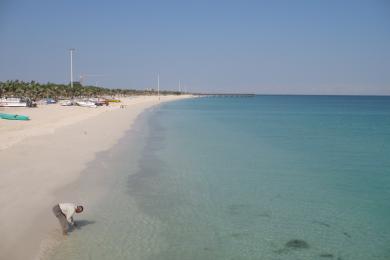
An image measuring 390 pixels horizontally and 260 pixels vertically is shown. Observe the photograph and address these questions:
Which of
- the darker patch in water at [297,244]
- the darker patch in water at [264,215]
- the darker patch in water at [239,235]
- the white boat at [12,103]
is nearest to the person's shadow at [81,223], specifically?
the darker patch in water at [239,235]

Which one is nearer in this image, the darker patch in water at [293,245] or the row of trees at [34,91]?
the darker patch in water at [293,245]

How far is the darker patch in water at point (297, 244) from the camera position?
8.09 m

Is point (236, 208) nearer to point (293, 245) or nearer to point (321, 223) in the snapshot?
point (321, 223)

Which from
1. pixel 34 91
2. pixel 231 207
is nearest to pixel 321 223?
pixel 231 207

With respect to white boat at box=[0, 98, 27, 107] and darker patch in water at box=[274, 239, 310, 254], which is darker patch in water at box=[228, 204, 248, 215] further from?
white boat at box=[0, 98, 27, 107]

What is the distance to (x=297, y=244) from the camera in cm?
823

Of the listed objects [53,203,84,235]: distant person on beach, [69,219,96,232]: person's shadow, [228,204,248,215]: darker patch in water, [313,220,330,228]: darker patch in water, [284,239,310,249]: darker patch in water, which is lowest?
[284,239,310,249]: darker patch in water

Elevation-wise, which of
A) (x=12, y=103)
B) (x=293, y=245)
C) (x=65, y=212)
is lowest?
(x=293, y=245)

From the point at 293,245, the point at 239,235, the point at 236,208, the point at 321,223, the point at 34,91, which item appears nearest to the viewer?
the point at 293,245

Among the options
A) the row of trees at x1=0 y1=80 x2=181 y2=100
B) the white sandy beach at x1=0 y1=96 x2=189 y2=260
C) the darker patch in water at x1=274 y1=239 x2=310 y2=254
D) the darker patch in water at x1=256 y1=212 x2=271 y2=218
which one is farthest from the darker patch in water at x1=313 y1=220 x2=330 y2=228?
the row of trees at x1=0 y1=80 x2=181 y2=100

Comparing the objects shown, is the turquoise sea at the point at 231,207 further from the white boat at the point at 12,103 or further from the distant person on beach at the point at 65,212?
the white boat at the point at 12,103

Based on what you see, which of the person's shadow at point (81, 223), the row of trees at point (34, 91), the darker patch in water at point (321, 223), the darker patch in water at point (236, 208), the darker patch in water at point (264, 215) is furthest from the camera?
the row of trees at point (34, 91)

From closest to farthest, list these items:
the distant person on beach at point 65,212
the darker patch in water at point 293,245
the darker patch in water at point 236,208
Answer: the darker patch in water at point 293,245, the distant person on beach at point 65,212, the darker patch in water at point 236,208

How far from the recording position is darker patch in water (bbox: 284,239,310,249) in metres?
8.09
